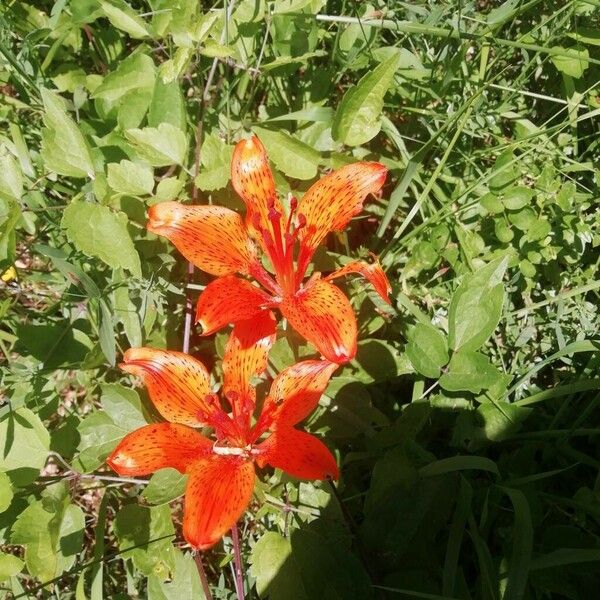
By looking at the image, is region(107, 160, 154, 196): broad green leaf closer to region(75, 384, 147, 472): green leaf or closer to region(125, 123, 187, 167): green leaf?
region(125, 123, 187, 167): green leaf

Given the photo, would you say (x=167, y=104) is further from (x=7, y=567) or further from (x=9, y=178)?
(x=7, y=567)

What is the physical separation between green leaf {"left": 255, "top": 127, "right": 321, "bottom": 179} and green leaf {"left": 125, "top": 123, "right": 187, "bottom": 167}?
27cm

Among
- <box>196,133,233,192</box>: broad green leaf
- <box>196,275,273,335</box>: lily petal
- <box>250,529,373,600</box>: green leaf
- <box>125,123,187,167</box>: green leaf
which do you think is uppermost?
<box>125,123,187,167</box>: green leaf

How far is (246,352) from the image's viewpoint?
70.7 inches

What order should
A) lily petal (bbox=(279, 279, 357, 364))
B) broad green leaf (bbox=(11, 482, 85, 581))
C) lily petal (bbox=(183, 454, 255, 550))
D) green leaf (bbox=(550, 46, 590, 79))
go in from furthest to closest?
1. green leaf (bbox=(550, 46, 590, 79))
2. broad green leaf (bbox=(11, 482, 85, 581))
3. lily petal (bbox=(279, 279, 357, 364))
4. lily petal (bbox=(183, 454, 255, 550))

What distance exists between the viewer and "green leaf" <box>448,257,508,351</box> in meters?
1.95

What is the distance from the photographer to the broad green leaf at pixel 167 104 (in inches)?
79.2

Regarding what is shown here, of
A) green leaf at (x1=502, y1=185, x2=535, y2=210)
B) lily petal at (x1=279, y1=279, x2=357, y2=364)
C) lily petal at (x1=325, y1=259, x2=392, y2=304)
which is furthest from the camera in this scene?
green leaf at (x1=502, y1=185, x2=535, y2=210)

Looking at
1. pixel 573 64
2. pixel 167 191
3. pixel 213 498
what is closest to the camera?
pixel 213 498

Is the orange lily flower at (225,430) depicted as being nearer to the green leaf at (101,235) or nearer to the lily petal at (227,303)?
the lily petal at (227,303)

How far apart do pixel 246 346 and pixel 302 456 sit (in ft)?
1.14

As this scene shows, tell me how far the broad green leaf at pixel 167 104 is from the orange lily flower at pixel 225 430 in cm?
68

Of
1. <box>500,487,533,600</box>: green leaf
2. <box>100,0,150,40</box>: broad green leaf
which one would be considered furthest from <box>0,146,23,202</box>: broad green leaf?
<box>500,487,533,600</box>: green leaf

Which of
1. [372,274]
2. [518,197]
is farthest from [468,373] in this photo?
[518,197]
